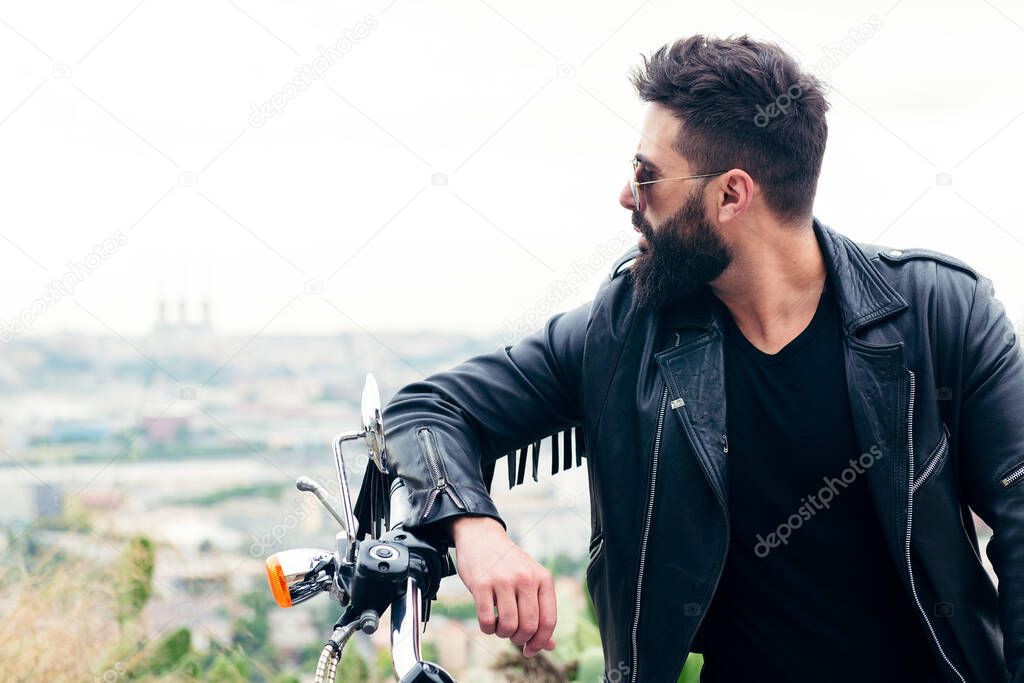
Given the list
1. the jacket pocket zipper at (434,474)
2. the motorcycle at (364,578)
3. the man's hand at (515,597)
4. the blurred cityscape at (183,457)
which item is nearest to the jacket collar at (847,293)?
the jacket pocket zipper at (434,474)

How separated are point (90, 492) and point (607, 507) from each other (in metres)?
1.75

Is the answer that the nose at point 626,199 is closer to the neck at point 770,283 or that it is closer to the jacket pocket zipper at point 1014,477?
the neck at point 770,283

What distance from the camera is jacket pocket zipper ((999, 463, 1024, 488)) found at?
4.39ft

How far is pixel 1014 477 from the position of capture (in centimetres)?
134

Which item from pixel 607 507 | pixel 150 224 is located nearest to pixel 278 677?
pixel 150 224

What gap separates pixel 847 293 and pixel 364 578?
0.94 m

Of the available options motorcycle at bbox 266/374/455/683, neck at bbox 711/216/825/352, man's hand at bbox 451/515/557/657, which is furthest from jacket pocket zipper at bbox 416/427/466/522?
neck at bbox 711/216/825/352

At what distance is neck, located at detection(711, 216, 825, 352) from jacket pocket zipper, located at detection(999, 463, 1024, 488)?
1.21ft

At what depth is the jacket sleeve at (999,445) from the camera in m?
1.32

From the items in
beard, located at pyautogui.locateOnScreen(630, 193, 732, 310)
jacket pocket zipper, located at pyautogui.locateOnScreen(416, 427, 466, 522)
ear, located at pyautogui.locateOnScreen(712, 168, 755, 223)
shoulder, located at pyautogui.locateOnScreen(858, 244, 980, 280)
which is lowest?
jacket pocket zipper, located at pyautogui.locateOnScreen(416, 427, 466, 522)

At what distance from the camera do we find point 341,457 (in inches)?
39.0

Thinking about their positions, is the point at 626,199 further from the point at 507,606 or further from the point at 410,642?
the point at 410,642

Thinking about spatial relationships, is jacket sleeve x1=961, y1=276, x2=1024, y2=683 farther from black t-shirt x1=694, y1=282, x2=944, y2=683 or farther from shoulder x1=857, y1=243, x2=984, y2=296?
black t-shirt x1=694, y1=282, x2=944, y2=683

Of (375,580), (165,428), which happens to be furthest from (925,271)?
(165,428)
